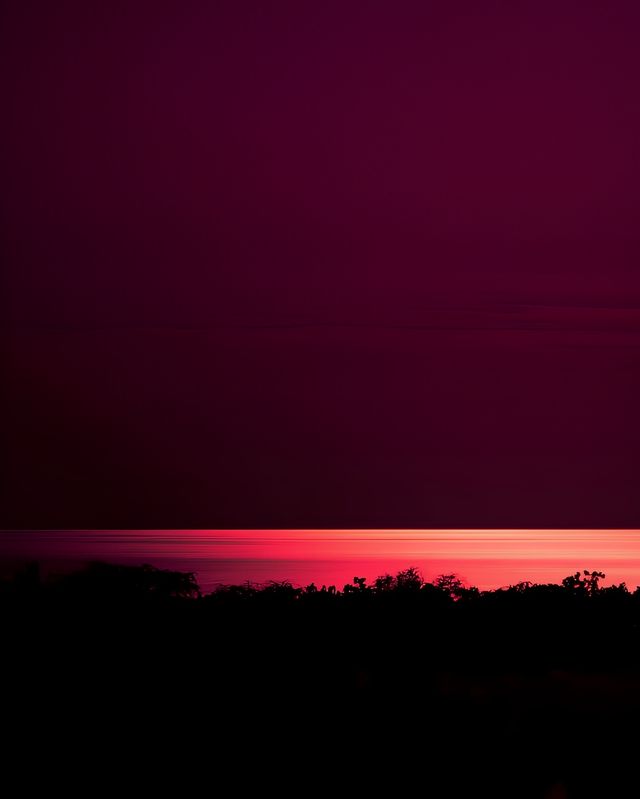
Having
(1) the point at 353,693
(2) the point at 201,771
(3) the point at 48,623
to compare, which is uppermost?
(3) the point at 48,623

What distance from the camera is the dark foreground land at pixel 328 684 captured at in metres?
7.33

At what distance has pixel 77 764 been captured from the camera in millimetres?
7344

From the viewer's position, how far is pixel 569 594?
12625 mm

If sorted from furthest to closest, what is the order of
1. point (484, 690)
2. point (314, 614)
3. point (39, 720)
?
point (314, 614)
point (484, 690)
point (39, 720)

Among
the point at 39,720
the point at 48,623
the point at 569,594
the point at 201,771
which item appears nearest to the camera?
the point at 201,771

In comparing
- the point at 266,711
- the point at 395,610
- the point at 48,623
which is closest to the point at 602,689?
the point at 395,610

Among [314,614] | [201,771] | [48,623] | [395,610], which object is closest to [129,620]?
[48,623]

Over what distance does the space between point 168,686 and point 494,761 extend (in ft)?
8.20

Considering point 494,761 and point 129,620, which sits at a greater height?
point 129,620

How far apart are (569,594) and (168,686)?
5556mm

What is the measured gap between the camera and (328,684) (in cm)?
862

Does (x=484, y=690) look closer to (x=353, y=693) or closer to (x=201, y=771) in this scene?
(x=353, y=693)

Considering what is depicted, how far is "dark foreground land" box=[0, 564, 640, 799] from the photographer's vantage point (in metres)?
7.33

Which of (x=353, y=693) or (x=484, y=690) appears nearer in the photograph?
(x=353, y=693)
